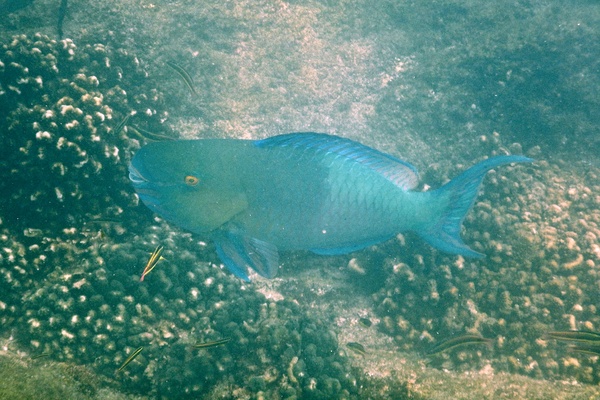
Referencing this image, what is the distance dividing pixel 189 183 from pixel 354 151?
4.59ft

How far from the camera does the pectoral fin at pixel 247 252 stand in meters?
2.91

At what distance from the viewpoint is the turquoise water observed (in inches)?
129

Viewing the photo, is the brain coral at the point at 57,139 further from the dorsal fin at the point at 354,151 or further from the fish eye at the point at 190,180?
the dorsal fin at the point at 354,151

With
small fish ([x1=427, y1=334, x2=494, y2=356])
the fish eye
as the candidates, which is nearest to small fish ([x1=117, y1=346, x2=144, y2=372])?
the fish eye

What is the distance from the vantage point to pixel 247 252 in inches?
116

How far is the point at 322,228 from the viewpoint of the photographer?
2.96 metres

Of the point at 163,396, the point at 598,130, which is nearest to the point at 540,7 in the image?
the point at 598,130

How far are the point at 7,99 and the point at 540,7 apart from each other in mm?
9719

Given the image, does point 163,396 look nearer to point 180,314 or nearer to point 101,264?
point 180,314

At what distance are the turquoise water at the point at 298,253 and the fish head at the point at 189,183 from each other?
126 centimetres

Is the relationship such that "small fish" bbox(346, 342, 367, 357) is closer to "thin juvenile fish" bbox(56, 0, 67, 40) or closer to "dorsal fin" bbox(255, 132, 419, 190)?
"dorsal fin" bbox(255, 132, 419, 190)

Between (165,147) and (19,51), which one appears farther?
(19,51)

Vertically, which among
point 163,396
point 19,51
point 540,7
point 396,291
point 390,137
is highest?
point 540,7

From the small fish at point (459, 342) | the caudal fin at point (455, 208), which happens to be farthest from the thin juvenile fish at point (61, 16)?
the small fish at point (459, 342)
